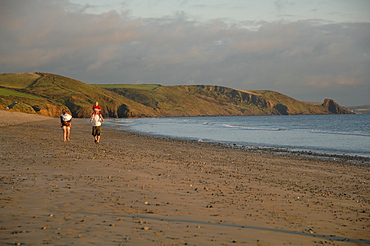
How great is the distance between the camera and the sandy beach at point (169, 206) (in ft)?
19.9

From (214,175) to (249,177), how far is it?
1.38 metres

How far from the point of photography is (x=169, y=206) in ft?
26.6

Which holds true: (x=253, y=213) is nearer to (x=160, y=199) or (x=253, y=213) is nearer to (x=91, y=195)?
(x=160, y=199)

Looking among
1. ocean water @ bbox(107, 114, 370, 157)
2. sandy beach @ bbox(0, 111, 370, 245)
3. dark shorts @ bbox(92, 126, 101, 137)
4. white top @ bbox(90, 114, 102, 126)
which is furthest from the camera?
ocean water @ bbox(107, 114, 370, 157)

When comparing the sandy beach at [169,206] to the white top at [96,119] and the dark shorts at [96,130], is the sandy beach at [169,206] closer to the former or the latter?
the white top at [96,119]

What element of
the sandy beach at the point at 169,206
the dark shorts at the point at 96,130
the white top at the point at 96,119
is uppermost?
the white top at the point at 96,119

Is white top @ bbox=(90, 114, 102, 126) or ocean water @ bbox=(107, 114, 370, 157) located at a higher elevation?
white top @ bbox=(90, 114, 102, 126)

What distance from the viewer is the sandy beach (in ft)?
19.9

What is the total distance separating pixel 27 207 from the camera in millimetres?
7289

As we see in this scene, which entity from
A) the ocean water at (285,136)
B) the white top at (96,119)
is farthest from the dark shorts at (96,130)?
the ocean water at (285,136)

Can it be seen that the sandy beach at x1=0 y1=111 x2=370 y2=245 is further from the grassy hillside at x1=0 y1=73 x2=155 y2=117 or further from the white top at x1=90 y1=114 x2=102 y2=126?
the grassy hillside at x1=0 y1=73 x2=155 y2=117

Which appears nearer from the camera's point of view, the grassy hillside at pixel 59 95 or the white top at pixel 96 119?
the white top at pixel 96 119

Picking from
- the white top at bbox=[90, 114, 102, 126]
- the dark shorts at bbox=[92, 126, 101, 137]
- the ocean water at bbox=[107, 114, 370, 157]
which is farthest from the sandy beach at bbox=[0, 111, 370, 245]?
the ocean water at bbox=[107, 114, 370, 157]

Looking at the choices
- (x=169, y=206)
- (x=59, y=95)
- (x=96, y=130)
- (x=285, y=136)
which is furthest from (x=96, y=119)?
(x=59, y=95)
